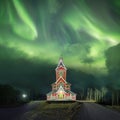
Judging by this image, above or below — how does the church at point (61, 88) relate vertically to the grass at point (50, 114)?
above

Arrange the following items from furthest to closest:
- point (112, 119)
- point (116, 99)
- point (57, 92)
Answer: point (57, 92) → point (116, 99) → point (112, 119)

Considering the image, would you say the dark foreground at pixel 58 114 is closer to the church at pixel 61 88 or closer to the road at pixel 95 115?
the road at pixel 95 115

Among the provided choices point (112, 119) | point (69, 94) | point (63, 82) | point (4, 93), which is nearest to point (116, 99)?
point (69, 94)

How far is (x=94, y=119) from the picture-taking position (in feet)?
112

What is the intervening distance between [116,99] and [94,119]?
7466cm

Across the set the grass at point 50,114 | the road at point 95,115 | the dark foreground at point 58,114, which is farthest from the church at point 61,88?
the road at point 95,115

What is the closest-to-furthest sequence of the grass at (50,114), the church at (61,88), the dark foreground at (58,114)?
the grass at (50,114), the dark foreground at (58,114), the church at (61,88)

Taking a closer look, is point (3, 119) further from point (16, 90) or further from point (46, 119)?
point (16, 90)

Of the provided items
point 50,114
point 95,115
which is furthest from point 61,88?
point 95,115

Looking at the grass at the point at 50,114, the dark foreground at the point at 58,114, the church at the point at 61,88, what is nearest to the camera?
the grass at the point at 50,114

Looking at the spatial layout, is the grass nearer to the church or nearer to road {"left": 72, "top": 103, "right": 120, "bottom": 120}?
road {"left": 72, "top": 103, "right": 120, "bottom": 120}

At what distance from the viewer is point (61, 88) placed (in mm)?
115625

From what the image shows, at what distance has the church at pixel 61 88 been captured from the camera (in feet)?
375

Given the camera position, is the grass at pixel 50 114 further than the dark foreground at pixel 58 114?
No
